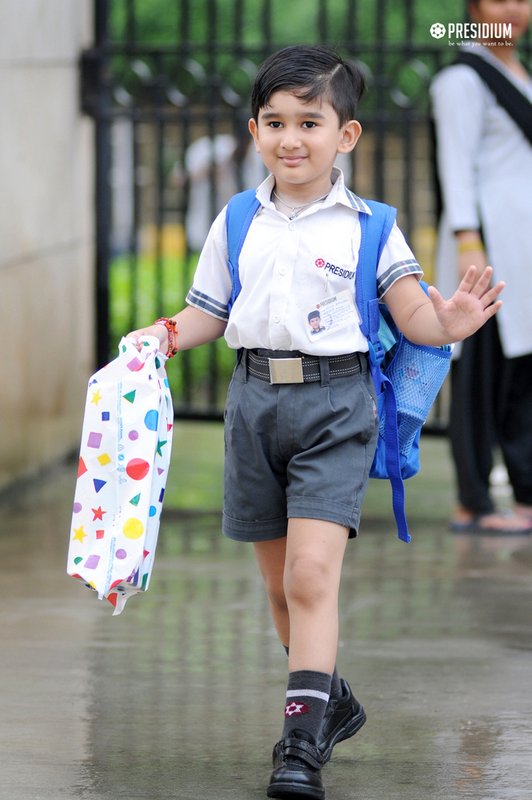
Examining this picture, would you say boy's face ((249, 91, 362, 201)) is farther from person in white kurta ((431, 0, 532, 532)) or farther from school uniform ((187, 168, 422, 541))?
person in white kurta ((431, 0, 532, 532))

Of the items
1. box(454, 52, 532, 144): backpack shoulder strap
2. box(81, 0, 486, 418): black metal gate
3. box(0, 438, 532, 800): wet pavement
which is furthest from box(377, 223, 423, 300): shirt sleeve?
box(81, 0, 486, 418): black metal gate

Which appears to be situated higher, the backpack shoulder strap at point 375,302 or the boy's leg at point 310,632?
the backpack shoulder strap at point 375,302

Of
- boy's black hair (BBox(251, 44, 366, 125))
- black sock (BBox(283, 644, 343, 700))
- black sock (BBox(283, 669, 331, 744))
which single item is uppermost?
boy's black hair (BBox(251, 44, 366, 125))

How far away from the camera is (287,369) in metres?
3.58

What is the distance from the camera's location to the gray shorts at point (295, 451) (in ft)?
11.7

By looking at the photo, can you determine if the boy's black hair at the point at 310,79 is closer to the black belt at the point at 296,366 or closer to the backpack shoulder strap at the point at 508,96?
the black belt at the point at 296,366

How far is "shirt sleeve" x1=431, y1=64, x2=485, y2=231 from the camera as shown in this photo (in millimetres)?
5844

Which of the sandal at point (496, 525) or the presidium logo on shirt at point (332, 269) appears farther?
the sandal at point (496, 525)

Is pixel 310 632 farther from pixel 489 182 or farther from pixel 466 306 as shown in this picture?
pixel 489 182

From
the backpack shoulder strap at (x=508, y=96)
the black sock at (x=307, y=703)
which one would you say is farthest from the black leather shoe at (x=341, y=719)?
the backpack shoulder strap at (x=508, y=96)

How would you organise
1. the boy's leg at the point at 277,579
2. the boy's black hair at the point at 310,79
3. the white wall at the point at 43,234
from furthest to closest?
the white wall at the point at 43,234 < the boy's leg at the point at 277,579 < the boy's black hair at the point at 310,79

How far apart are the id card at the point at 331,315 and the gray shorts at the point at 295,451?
0.10m

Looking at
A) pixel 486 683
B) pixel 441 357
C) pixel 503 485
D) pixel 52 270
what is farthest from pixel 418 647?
pixel 52 270

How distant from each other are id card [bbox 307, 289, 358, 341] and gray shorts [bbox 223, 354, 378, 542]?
10 cm
